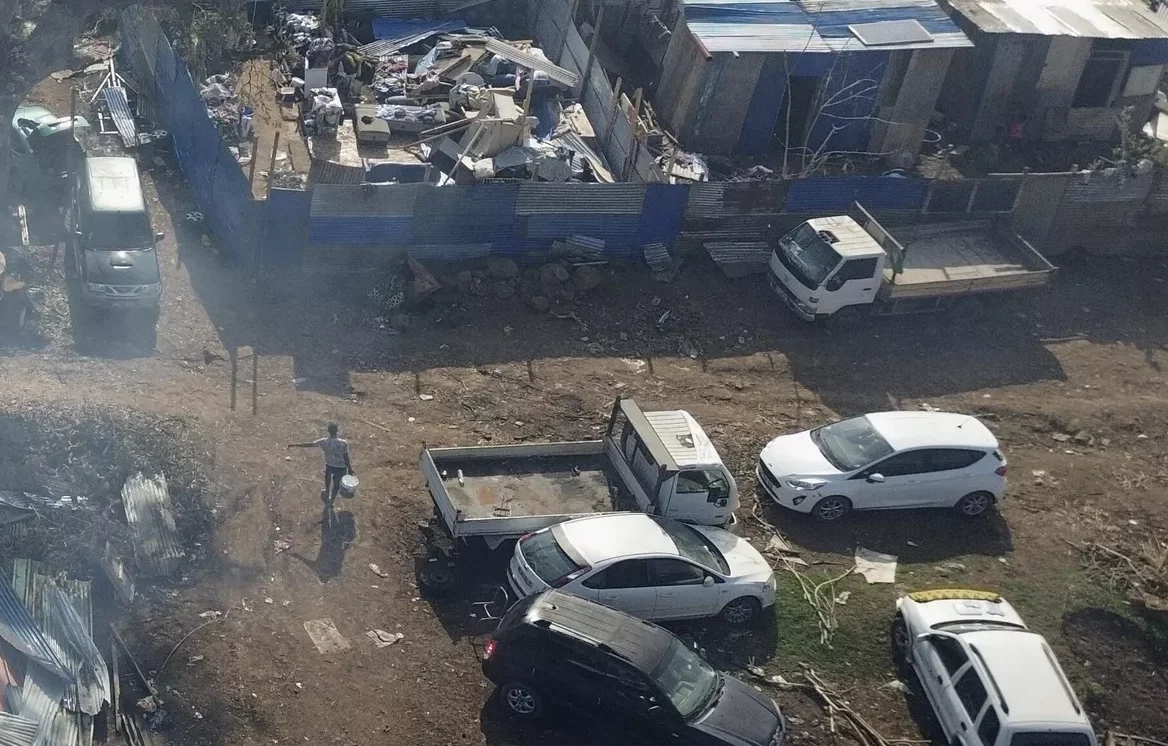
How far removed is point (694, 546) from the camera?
14164 mm

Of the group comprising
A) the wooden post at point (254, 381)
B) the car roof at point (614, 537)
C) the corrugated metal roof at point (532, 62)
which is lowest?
the wooden post at point (254, 381)

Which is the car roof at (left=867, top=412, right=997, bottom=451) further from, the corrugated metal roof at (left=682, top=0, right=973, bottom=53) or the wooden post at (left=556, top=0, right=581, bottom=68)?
the wooden post at (left=556, top=0, right=581, bottom=68)

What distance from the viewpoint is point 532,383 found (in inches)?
717

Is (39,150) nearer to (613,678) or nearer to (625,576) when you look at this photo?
(625,576)

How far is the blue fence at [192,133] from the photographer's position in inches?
751

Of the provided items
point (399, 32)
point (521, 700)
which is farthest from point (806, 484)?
point (399, 32)

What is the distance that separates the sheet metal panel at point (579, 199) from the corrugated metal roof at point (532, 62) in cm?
499

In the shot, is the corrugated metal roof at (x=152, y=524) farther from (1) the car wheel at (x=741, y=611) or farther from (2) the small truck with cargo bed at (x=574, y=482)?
(1) the car wheel at (x=741, y=611)

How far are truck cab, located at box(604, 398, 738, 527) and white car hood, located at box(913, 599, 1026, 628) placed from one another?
269cm

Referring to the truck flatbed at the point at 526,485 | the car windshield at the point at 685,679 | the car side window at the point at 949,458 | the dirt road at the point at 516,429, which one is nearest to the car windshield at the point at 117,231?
the dirt road at the point at 516,429

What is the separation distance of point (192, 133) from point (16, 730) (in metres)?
13.1

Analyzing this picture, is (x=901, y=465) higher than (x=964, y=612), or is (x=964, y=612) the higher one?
(x=901, y=465)

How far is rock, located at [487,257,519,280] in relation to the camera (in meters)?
19.8

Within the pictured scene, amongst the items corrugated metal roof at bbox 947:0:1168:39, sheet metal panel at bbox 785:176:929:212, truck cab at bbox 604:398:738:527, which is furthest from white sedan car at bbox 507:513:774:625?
corrugated metal roof at bbox 947:0:1168:39
